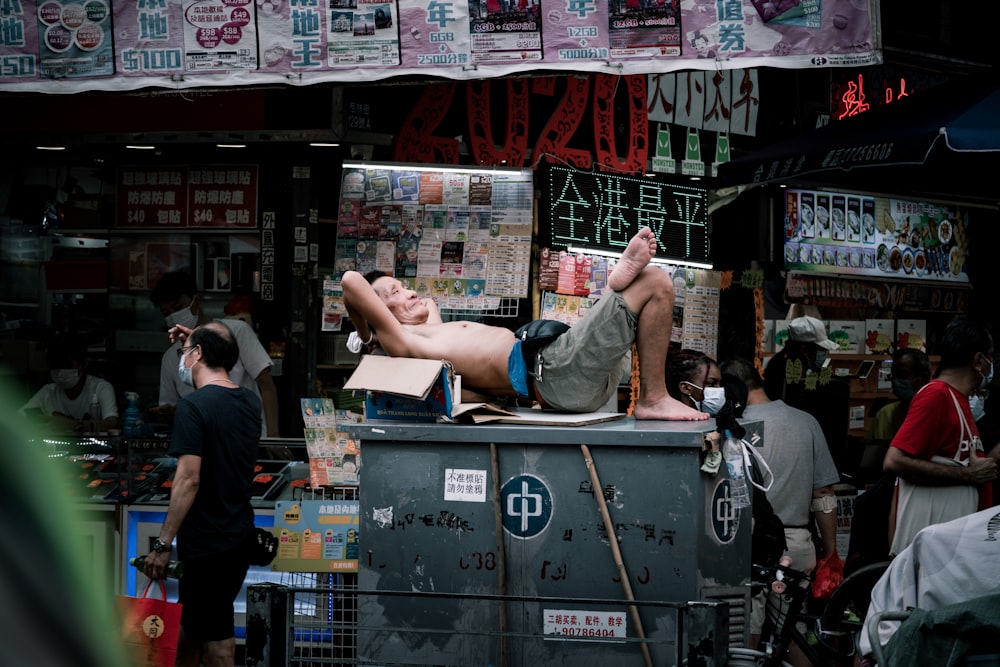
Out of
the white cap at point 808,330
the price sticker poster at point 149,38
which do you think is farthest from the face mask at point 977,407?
the price sticker poster at point 149,38

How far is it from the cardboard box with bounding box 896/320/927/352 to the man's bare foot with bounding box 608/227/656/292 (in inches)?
245

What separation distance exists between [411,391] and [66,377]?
5112 mm

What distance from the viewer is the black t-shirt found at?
5.52m

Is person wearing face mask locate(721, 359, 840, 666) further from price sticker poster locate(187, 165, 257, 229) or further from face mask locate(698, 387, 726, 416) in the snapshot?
price sticker poster locate(187, 165, 257, 229)

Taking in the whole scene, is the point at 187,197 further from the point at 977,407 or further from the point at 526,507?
the point at 977,407

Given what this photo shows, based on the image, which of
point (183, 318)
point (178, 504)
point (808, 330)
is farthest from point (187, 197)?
point (808, 330)

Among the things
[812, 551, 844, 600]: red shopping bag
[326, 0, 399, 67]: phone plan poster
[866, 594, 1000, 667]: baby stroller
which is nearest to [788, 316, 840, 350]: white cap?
[812, 551, 844, 600]: red shopping bag

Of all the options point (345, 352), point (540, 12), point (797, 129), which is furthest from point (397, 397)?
point (797, 129)

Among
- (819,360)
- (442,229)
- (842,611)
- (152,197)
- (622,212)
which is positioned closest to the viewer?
(842,611)

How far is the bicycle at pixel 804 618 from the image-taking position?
4.27m

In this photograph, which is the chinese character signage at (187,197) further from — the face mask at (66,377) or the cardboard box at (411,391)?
the cardboard box at (411,391)

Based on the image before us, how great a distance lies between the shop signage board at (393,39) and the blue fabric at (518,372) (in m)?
1.94

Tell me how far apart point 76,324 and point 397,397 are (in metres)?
5.96

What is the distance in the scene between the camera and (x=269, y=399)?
8289 millimetres
